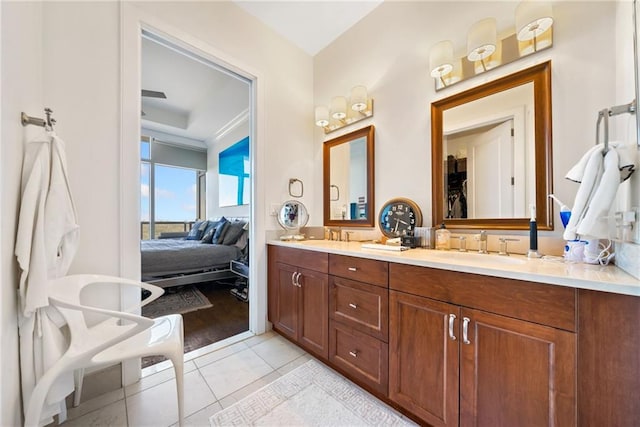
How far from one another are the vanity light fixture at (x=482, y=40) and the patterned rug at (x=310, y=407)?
2157 mm

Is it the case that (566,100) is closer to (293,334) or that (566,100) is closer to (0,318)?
(293,334)

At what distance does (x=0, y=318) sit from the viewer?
2.70ft

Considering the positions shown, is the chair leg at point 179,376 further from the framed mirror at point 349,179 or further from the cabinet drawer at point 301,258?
the framed mirror at point 349,179

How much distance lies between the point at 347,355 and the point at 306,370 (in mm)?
370

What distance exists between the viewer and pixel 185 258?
3.24m

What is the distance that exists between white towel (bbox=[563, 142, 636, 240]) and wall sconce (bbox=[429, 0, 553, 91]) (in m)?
0.79

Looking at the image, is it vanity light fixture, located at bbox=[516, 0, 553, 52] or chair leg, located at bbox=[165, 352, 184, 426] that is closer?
chair leg, located at bbox=[165, 352, 184, 426]

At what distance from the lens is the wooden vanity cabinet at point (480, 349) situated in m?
0.83

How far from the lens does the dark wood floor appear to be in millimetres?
2028

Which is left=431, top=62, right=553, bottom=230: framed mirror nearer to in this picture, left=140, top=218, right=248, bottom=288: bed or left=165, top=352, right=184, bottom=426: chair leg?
left=165, top=352, right=184, bottom=426: chair leg

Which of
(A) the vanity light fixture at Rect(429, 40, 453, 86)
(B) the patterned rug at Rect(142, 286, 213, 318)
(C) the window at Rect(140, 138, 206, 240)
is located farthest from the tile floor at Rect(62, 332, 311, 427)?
(C) the window at Rect(140, 138, 206, 240)

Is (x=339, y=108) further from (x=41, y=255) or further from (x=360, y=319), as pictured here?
(x=41, y=255)

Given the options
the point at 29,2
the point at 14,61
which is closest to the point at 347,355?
the point at 14,61

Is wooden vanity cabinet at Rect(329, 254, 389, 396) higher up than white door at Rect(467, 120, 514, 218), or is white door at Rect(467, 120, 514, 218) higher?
white door at Rect(467, 120, 514, 218)
